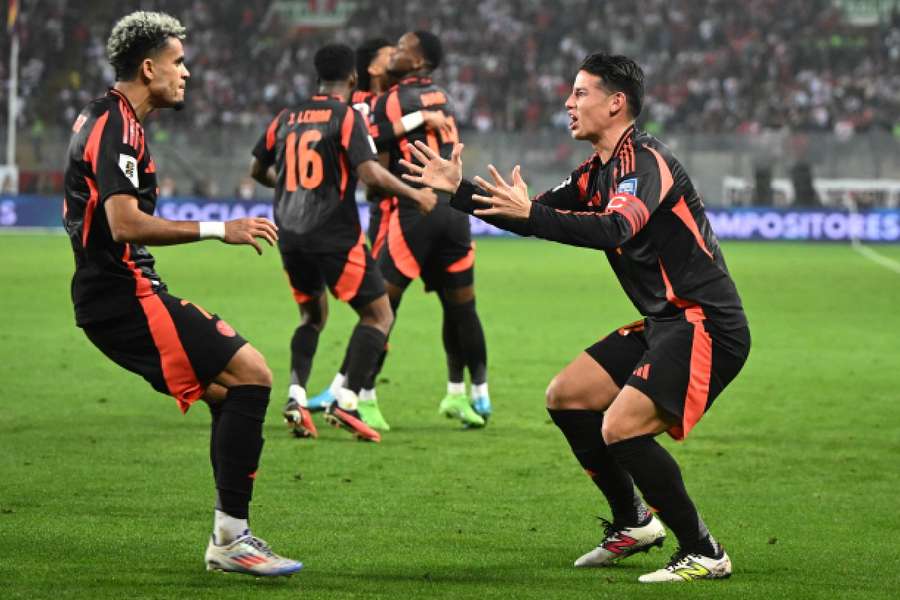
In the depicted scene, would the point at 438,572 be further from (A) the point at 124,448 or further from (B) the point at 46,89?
(B) the point at 46,89

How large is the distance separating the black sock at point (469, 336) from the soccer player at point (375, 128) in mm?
524

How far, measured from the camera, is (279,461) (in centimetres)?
840

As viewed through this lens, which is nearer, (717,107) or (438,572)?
(438,572)

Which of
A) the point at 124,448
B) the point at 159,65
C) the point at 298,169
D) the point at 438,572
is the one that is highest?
the point at 159,65

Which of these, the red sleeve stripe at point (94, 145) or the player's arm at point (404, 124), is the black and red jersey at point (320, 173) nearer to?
the player's arm at point (404, 124)

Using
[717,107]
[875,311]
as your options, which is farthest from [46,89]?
[875,311]

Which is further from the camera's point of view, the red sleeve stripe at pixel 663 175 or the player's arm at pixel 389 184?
the player's arm at pixel 389 184

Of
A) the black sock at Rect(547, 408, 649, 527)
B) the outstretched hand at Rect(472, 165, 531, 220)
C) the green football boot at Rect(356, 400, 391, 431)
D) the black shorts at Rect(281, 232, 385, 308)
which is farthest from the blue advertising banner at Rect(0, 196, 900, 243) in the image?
the outstretched hand at Rect(472, 165, 531, 220)

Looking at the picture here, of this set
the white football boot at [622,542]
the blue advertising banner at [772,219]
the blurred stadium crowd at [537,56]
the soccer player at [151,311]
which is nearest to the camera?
the soccer player at [151,311]

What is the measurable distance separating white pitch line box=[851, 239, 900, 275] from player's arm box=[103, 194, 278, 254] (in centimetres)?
2076

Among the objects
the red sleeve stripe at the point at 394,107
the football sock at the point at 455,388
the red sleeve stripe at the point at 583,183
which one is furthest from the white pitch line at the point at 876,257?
the red sleeve stripe at the point at 583,183

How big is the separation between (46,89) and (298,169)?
114 ft

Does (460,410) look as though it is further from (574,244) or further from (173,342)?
(173,342)

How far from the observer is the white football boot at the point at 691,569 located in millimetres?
5676
